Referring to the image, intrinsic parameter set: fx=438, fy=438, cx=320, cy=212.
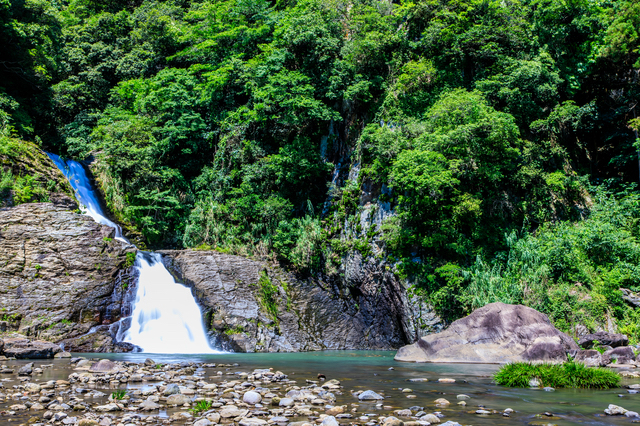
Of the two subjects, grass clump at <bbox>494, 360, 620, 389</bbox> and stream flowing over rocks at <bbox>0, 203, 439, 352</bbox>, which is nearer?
grass clump at <bbox>494, 360, 620, 389</bbox>

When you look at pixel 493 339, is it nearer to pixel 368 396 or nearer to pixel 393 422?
pixel 368 396

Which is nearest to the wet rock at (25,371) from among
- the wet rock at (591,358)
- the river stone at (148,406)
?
the river stone at (148,406)

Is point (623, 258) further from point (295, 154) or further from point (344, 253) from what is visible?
point (295, 154)

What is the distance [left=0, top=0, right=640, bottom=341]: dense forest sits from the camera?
1783cm

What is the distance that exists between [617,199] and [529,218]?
4.54m

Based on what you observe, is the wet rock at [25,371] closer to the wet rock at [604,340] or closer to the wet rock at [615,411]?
the wet rock at [615,411]

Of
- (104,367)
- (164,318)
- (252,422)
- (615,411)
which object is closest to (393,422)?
(252,422)

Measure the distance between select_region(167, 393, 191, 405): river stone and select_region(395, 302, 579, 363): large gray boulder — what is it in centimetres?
837

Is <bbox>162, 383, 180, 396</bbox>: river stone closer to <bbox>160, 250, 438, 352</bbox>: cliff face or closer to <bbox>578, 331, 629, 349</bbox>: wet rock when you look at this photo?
<bbox>160, 250, 438, 352</bbox>: cliff face

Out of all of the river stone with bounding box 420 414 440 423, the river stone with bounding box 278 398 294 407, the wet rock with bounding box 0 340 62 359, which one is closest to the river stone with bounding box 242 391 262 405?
the river stone with bounding box 278 398 294 407

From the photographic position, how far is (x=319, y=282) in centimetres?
2122

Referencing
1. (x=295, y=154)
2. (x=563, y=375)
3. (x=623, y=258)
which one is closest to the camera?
(x=563, y=375)

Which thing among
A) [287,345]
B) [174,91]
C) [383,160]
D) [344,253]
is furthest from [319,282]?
[174,91]

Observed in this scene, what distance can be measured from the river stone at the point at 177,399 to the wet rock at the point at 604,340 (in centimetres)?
1200
